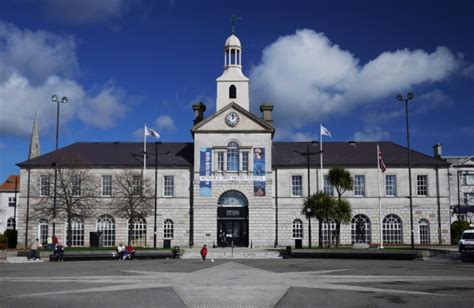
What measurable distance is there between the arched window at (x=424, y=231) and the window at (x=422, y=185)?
8.77 ft

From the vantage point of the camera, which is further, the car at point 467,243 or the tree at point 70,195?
the tree at point 70,195

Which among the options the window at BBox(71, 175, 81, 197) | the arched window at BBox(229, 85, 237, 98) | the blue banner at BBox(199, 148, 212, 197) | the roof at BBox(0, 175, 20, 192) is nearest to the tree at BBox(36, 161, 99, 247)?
the window at BBox(71, 175, 81, 197)

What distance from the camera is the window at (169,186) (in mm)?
53938

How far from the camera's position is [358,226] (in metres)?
53.4

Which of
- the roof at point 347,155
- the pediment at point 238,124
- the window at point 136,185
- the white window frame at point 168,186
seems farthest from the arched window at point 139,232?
the roof at point 347,155

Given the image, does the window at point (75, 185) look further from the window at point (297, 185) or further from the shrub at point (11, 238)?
the window at point (297, 185)

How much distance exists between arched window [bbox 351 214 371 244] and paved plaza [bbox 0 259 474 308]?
87.6 feet

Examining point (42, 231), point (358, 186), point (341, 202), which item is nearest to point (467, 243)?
point (341, 202)

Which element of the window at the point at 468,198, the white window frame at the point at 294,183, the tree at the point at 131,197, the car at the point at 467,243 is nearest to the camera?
the car at the point at 467,243

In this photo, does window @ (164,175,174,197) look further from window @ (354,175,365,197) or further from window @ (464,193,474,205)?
window @ (464,193,474,205)

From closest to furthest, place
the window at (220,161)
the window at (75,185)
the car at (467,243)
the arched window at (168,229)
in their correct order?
the car at (467,243), the window at (75,185), the window at (220,161), the arched window at (168,229)

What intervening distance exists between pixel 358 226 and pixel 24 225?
32.7m

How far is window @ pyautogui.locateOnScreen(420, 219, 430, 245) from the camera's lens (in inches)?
2099

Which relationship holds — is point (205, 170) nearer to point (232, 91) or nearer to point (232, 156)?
point (232, 156)
